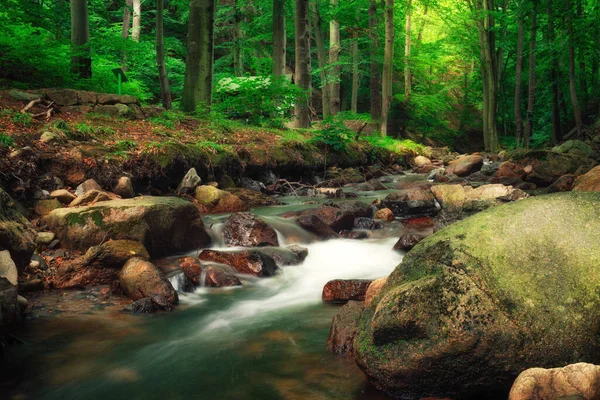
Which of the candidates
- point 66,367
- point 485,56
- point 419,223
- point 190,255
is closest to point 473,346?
point 66,367

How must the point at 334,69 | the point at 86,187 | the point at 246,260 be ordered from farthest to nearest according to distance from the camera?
the point at 334,69 < the point at 86,187 < the point at 246,260

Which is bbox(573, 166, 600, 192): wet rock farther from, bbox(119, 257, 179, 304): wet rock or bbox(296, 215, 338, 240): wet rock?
bbox(119, 257, 179, 304): wet rock

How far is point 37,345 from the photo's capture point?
13.3 ft

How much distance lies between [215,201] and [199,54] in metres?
6.00

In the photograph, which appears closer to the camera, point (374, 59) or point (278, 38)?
point (278, 38)

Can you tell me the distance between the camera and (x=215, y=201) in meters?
9.12

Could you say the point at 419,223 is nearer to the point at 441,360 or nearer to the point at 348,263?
the point at 348,263

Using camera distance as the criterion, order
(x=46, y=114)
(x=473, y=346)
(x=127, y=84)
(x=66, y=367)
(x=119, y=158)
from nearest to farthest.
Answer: (x=473, y=346) < (x=66, y=367) < (x=119, y=158) < (x=46, y=114) < (x=127, y=84)

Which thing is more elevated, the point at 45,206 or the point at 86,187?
the point at 86,187

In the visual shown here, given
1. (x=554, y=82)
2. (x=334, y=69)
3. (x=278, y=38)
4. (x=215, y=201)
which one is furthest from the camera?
(x=334, y=69)

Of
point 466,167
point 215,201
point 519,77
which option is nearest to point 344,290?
point 215,201

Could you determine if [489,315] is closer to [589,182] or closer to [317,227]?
[317,227]

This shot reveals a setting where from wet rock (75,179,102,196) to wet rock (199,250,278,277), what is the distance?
2.39 meters

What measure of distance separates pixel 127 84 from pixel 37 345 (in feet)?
39.2
